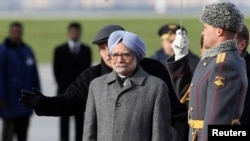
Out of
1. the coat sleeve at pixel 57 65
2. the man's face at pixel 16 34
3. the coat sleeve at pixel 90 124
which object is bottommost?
the coat sleeve at pixel 90 124

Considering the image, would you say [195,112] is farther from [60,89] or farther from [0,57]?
[60,89]

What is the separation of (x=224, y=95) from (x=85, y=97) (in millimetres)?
1537

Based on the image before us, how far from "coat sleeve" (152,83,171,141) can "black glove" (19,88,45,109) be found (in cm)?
83

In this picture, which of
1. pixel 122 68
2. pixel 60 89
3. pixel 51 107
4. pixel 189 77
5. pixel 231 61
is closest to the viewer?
pixel 231 61

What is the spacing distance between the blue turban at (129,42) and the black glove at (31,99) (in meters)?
0.63

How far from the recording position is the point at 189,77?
7.36 metres

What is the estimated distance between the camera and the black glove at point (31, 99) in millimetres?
6717

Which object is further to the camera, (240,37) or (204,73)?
(240,37)

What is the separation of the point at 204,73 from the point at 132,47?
65 centimetres

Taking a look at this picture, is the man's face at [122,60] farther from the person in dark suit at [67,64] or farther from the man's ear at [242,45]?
the person in dark suit at [67,64]

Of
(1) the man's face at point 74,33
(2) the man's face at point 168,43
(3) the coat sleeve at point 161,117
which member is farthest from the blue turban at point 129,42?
(1) the man's face at point 74,33

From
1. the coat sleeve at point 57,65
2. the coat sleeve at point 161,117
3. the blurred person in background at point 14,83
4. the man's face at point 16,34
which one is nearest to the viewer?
the coat sleeve at point 161,117

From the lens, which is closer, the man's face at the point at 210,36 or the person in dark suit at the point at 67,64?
the man's face at the point at 210,36

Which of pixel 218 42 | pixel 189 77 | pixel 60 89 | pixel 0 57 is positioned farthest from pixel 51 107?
pixel 60 89
